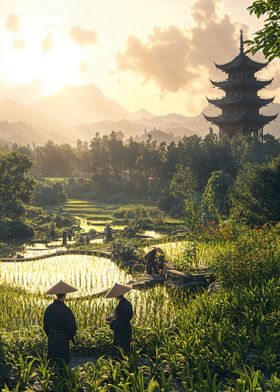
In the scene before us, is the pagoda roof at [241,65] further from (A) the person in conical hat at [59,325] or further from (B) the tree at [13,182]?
(A) the person in conical hat at [59,325]

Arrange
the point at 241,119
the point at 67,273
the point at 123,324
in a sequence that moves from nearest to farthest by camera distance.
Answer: the point at 123,324, the point at 67,273, the point at 241,119

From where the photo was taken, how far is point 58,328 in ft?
31.3

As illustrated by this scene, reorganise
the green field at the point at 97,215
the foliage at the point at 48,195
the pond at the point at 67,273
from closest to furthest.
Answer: the pond at the point at 67,273 → the green field at the point at 97,215 → the foliage at the point at 48,195

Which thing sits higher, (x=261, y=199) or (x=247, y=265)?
(x=261, y=199)

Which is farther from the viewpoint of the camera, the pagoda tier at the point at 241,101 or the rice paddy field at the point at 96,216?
the pagoda tier at the point at 241,101

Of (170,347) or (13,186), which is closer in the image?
(170,347)

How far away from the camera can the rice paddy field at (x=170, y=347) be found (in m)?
8.87

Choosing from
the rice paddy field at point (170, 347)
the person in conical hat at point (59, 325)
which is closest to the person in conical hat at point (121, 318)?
the rice paddy field at point (170, 347)

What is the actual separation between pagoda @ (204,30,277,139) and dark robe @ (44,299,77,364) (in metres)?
61.3

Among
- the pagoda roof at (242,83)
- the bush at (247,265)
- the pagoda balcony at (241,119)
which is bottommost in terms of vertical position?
the bush at (247,265)

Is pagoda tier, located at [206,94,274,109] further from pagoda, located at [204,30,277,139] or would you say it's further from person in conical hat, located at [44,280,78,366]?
person in conical hat, located at [44,280,78,366]

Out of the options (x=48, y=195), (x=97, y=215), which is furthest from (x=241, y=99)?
(x=48, y=195)

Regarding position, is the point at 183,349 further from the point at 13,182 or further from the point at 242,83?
the point at 242,83

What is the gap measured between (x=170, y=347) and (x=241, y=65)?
63.4 meters
